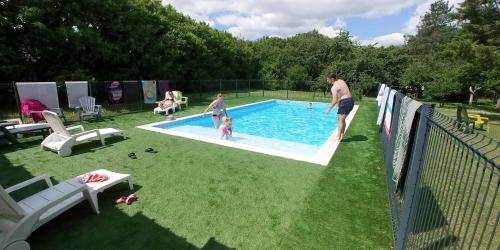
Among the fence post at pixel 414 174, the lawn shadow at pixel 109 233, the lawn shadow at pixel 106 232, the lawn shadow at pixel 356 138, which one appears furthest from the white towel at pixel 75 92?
the fence post at pixel 414 174

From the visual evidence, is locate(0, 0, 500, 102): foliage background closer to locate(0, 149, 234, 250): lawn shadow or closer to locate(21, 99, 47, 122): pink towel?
locate(21, 99, 47, 122): pink towel

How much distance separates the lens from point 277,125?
42.4ft

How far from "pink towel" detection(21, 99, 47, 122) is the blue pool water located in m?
3.76

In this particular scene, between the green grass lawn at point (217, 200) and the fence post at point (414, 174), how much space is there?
60cm

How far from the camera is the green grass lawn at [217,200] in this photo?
3.29m

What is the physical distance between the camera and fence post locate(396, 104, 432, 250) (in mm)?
2467

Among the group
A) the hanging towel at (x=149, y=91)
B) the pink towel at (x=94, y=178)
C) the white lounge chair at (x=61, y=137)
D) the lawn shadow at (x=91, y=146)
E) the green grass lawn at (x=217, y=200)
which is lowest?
the green grass lawn at (x=217, y=200)

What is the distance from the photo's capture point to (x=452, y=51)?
15.8 meters

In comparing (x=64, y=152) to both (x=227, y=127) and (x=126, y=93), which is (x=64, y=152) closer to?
(x=227, y=127)

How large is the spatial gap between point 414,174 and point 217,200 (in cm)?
Result: 280

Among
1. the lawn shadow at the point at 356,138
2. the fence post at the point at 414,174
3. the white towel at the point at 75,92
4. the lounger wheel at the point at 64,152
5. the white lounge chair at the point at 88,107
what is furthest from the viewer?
the white lounge chair at the point at 88,107

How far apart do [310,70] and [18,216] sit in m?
35.0

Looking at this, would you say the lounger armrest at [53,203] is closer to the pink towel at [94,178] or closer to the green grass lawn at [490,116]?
the pink towel at [94,178]

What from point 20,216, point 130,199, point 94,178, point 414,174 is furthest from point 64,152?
point 414,174
